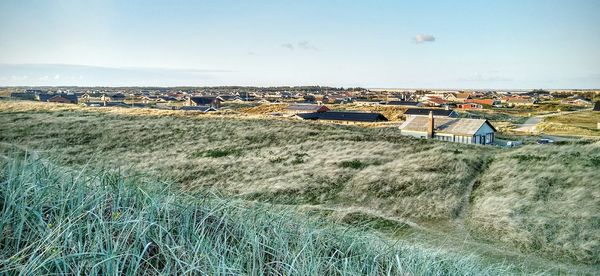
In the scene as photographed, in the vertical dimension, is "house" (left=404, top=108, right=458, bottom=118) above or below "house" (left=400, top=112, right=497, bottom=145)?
above

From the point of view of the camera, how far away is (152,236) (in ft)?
12.1

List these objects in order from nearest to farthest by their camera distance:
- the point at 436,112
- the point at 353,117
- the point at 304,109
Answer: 1. the point at 353,117
2. the point at 436,112
3. the point at 304,109

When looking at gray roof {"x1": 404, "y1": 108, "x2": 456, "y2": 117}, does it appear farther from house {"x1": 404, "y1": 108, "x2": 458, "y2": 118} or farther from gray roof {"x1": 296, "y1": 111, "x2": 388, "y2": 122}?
gray roof {"x1": 296, "y1": 111, "x2": 388, "y2": 122}

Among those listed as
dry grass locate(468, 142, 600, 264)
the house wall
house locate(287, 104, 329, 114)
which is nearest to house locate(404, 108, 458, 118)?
house locate(287, 104, 329, 114)

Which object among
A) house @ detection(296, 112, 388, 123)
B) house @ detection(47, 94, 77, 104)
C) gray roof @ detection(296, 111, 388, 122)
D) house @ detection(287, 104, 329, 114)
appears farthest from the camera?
house @ detection(47, 94, 77, 104)

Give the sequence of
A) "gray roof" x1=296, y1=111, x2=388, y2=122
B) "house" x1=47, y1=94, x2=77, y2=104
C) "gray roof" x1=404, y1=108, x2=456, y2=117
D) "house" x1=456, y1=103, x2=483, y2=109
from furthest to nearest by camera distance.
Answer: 1. "house" x1=456, y1=103, x2=483, y2=109
2. "house" x1=47, y1=94, x2=77, y2=104
3. "gray roof" x1=404, y1=108, x2=456, y2=117
4. "gray roof" x1=296, y1=111, x2=388, y2=122

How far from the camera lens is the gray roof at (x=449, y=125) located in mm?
41625

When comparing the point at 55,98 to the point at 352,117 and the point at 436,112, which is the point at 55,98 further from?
the point at 436,112

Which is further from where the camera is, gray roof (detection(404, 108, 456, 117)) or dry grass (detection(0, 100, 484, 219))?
gray roof (detection(404, 108, 456, 117))

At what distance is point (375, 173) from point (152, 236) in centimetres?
1925

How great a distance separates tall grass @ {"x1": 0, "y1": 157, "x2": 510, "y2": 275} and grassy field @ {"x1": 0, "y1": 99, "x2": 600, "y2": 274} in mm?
2427

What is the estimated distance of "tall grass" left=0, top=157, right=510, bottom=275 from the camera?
321cm

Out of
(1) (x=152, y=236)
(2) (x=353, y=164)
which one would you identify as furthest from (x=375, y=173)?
(1) (x=152, y=236)

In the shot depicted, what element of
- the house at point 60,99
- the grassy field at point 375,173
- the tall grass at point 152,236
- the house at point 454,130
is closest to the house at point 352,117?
the house at point 454,130
